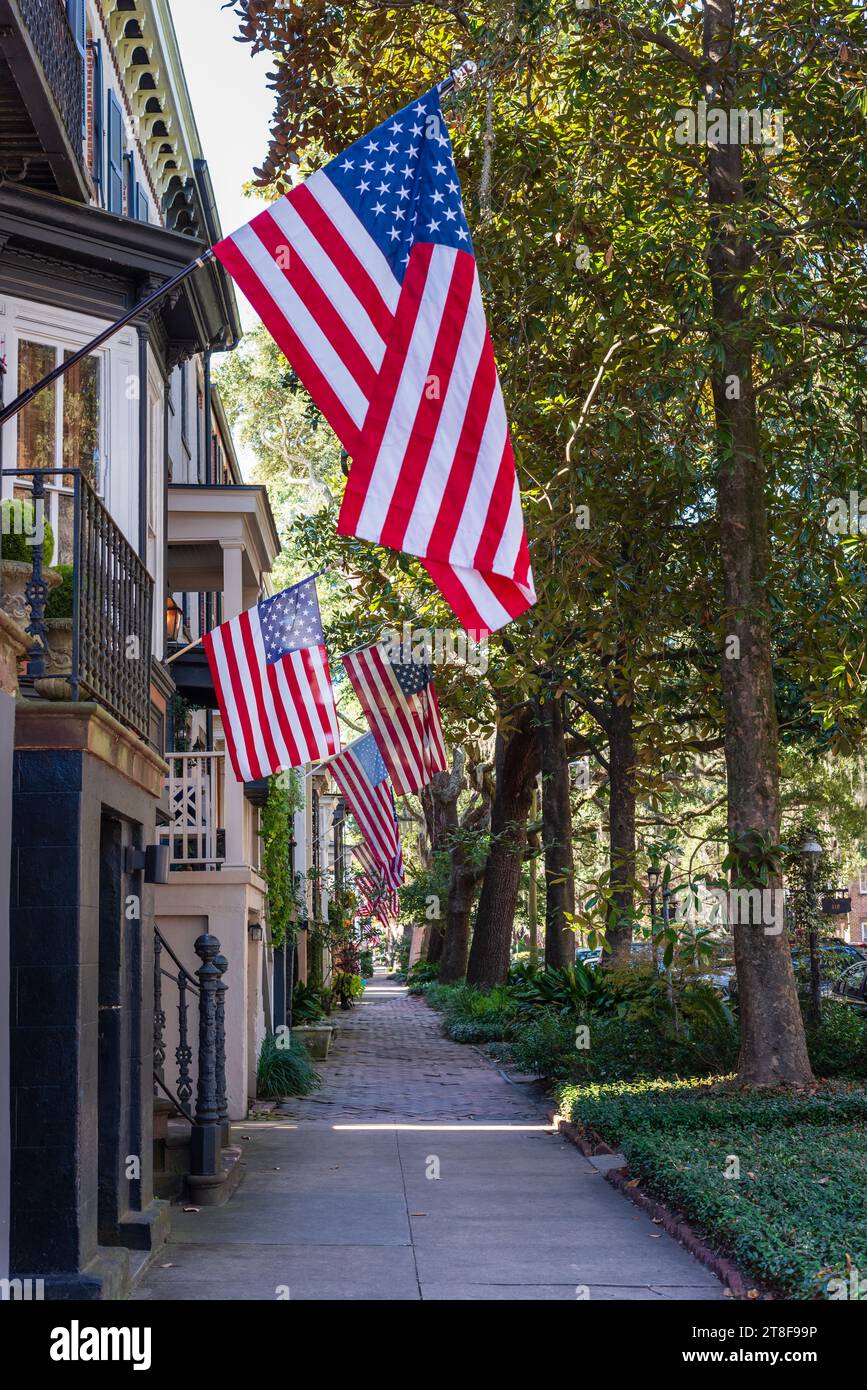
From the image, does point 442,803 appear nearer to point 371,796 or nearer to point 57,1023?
point 371,796

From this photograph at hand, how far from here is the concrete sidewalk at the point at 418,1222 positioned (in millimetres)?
7426

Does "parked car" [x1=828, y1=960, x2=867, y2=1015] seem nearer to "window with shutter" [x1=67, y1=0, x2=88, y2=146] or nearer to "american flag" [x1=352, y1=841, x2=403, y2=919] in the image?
"american flag" [x1=352, y1=841, x2=403, y2=919]

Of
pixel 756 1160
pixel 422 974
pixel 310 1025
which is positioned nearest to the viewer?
pixel 756 1160

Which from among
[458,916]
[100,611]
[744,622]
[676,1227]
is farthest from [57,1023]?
[458,916]

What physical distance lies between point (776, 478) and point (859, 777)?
16.7m

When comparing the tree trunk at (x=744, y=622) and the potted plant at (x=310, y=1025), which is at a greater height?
the tree trunk at (x=744, y=622)

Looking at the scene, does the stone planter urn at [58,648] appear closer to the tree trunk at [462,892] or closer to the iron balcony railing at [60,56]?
the iron balcony railing at [60,56]

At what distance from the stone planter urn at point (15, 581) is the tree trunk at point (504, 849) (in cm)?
1646

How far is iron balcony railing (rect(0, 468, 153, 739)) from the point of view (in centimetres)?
691

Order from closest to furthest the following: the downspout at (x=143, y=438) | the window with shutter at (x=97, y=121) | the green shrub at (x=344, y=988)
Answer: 1. the downspout at (x=143, y=438)
2. the window with shutter at (x=97, y=121)
3. the green shrub at (x=344, y=988)

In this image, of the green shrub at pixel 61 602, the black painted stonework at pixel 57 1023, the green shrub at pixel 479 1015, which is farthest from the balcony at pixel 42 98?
the green shrub at pixel 479 1015

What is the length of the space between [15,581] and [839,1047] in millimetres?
10410

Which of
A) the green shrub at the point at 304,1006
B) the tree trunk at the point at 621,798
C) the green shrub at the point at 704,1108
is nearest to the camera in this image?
the green shrub at the point at 704,1108

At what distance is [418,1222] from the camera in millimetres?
9234
